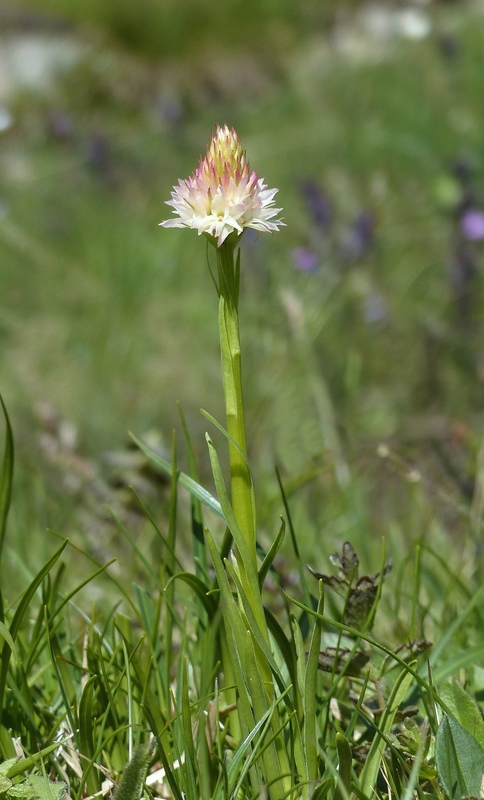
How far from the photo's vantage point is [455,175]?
237 cm

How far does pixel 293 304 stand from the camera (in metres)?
1.78

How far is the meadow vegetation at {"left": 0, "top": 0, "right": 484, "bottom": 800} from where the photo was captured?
729 mm

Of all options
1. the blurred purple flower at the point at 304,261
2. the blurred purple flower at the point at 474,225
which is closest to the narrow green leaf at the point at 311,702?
the blurred purple flower at the point at 474,225

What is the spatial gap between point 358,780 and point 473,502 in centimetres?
64

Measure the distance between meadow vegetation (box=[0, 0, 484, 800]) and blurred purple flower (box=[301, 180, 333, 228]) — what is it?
0.05 feet

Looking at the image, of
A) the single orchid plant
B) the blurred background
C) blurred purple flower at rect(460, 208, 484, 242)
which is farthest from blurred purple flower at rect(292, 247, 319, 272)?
the single orchid plant

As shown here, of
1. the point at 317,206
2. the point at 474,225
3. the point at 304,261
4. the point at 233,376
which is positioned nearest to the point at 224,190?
the point at 233,376

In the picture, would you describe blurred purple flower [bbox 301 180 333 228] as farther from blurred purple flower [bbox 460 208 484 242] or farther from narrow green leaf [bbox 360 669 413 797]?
narrow green leaf [bbox 360 669 413 797]

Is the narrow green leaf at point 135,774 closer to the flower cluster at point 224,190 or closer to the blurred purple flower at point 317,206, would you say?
the flower cluster at point 224,190

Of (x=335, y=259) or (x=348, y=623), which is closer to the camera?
(x=348, y=623)

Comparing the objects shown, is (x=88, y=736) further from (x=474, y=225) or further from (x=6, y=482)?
(x=474, y=225)

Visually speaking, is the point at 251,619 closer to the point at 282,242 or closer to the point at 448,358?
the point at 448,358

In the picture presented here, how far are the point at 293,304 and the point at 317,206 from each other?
104cm

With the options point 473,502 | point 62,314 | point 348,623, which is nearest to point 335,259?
point 62,314
